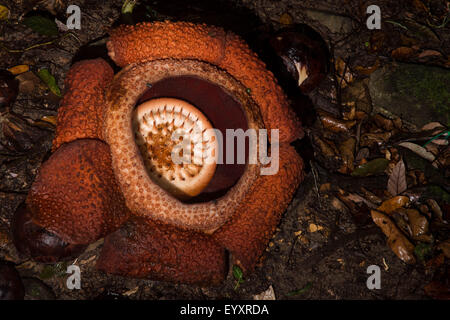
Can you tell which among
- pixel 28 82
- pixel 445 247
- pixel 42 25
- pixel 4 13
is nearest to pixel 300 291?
pixel 445 247

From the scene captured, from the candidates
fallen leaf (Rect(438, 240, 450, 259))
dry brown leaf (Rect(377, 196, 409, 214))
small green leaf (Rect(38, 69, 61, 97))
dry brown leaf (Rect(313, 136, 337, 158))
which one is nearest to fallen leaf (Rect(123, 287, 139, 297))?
small green leaf (Rect(38, 69, 61, 97))

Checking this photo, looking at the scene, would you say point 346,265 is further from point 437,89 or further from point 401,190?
point 437,89

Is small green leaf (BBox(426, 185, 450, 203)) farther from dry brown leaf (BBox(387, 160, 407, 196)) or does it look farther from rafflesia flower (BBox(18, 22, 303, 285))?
rafflesia flower (BBox(18, 22, 303, 285))

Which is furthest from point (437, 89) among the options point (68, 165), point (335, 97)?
point (68, 165)

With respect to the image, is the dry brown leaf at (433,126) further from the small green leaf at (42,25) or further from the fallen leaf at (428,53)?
the small green leaf at (42,25)

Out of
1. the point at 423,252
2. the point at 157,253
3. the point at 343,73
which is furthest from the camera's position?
the point at 343,73

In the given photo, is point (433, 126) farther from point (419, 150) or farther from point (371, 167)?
point (371, 167)
